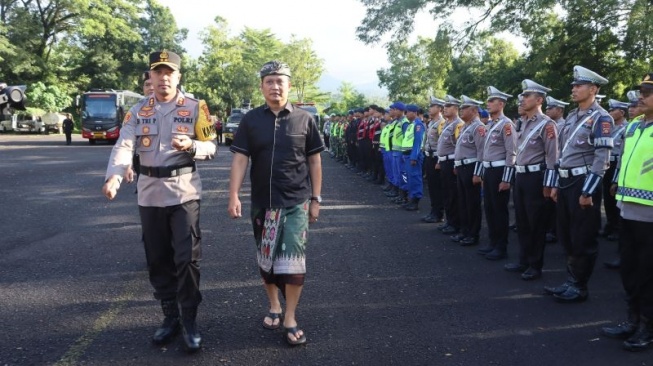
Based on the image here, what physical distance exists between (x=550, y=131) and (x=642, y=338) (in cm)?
253

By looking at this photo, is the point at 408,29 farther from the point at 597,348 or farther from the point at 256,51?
the point at 256,51

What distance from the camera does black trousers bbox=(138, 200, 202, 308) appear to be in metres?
4.02

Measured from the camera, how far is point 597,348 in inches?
163

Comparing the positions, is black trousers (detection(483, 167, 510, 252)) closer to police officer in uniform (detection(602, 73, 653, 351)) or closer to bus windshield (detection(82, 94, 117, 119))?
police officer in uniform (detection(602, 73, 653, 351))

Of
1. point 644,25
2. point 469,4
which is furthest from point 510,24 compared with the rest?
point 644,25

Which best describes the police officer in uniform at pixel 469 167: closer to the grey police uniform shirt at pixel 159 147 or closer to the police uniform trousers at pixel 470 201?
the police uniform trousers at pixel 470 201

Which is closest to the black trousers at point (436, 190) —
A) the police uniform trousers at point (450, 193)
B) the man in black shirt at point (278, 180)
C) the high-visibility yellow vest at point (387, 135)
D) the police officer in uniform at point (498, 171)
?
the police uniform trousers at point (450, 193)

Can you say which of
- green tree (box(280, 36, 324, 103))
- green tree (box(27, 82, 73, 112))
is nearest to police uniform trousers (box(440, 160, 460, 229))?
green tree (box(27, 82, 73, 112))

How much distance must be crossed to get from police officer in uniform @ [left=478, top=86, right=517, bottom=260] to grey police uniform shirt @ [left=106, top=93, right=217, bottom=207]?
161 inches

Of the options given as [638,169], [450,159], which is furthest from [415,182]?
[638,169]

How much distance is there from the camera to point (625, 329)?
14.1 ft

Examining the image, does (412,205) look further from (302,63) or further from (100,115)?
(302,63)

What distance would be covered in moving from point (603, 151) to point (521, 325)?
178 centimetres

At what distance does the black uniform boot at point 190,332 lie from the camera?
3931 mm
